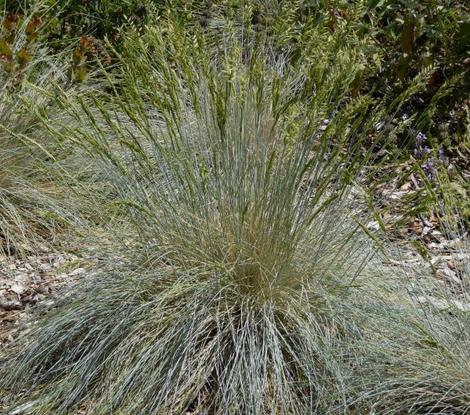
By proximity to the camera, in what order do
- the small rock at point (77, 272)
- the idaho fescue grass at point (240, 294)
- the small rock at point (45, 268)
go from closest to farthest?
1. the idaho fescue grass at point (240, 294)
2. the small rock at point (77, 272)
3. the small rock at point (45, 268)

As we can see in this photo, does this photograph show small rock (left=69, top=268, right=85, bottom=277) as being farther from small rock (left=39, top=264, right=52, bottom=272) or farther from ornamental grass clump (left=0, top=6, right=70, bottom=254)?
ornamental grass clump (left=0, top=6, right=70, bottom=254)

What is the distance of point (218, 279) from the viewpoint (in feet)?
9.84

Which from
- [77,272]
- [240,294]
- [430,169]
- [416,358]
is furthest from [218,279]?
[430,169]

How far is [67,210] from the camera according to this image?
432 cm

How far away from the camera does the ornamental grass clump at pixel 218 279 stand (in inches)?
112

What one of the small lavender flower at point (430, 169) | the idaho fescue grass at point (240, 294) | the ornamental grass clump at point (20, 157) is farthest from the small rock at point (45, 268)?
the small lavender flower at point (430, 169)

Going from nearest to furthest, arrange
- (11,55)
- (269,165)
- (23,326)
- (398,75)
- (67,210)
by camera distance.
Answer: (269,165)
(23,326)
(67,210)
(11,55)
(398,75)

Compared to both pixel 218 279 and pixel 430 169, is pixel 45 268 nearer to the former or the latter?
pixel 218 279

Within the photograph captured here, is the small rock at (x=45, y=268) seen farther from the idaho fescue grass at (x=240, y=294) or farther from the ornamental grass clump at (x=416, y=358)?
the ornamental grass clump at (x=416, y=358)

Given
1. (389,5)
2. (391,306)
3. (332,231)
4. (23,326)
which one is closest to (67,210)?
(23,326)

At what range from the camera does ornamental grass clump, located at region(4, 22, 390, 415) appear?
284 centimetres

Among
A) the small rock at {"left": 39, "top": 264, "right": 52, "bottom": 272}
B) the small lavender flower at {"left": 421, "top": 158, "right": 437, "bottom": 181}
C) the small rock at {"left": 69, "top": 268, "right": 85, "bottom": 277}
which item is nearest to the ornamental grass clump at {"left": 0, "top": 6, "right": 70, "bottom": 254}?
the small rock at {"left": 39, "top": 264, "right": 52, "bottom": 272}

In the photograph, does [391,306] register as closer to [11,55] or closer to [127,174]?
[127,174]

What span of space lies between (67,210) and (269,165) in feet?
Result: 5.94
